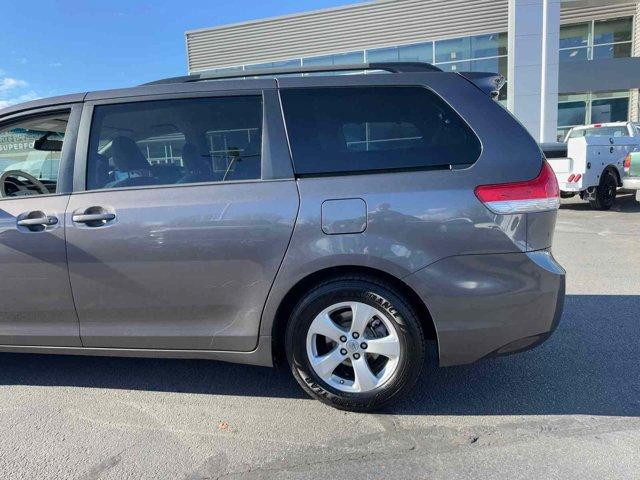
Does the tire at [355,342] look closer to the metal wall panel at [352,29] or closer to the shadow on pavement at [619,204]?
the shadow on pavement at [619,204]

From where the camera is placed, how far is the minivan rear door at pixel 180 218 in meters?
2.75

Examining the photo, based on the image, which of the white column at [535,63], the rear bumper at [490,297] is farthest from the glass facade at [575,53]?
the rear bumper at [490,297]

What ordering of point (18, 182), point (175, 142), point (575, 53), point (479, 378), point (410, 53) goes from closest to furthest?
point (175, 142) → point (479, 378) → point (18, 182) → point (575, 53) → point (410, 53)

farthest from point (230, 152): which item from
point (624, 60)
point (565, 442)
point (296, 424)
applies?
point (624, 60)

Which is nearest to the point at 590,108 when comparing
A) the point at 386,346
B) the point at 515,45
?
the point at 515,45

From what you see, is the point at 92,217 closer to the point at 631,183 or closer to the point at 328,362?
the point at 328,362

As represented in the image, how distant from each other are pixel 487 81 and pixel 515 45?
1731cm

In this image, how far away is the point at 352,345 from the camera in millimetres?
2793

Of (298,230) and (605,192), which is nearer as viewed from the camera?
(298,230)

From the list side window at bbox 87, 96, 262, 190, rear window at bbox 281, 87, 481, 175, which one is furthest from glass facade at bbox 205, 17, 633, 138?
side window at bbox 87, 96, 262, 190

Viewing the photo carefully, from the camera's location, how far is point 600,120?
2047cm

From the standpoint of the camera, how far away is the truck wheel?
1098 cm

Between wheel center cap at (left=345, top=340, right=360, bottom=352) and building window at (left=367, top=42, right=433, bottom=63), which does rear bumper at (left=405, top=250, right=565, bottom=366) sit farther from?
building window at (left=367, top=42, right=433, bottom=63)

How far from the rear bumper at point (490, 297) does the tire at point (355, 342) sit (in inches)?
6.7
